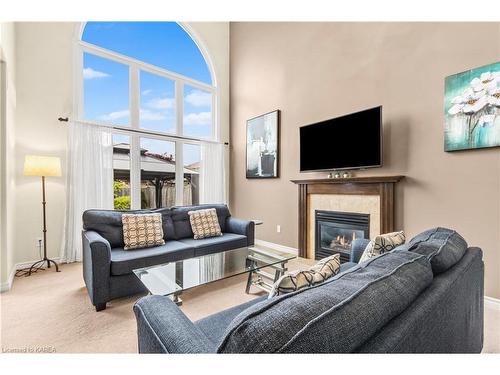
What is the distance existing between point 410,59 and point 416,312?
118 inches

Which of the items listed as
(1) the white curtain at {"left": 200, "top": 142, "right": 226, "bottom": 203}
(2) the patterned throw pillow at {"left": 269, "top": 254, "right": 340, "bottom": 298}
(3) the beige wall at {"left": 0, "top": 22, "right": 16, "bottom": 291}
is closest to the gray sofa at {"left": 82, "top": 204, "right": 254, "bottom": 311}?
(3) the beige wall at {"left": 0, "top": 22, "right": 16, "bottom": 291}

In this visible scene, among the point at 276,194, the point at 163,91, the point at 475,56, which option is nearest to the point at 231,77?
the point at 163,91

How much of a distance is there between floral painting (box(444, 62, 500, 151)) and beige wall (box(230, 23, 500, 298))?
81 mm

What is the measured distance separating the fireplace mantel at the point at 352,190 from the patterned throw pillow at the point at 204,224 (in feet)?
4.34

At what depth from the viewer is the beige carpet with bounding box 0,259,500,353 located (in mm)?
1696

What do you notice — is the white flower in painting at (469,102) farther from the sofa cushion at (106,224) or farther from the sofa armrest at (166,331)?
the sofa cushion at (106,224)

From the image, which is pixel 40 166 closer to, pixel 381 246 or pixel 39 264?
pixel 39 264

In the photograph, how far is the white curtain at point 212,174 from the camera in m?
5.02

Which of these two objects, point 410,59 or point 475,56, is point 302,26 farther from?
point 475,56

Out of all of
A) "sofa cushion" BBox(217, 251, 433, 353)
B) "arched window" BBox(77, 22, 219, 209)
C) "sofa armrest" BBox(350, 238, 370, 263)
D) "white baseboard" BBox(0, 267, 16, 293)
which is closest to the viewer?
"sofa cushion" BBox(217, 251, 433, 353)

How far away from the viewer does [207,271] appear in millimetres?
2121

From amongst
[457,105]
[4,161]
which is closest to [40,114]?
[4,161]

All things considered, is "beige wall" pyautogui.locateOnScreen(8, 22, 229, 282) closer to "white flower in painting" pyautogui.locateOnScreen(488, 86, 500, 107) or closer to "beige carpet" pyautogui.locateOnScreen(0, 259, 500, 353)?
"beige carpet" pyautogui.locateOnScreen(0, 259, 500, 353)

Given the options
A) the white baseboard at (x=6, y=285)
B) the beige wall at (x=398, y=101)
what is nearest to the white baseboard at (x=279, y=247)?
the beige wall at (x=398, y=101)
